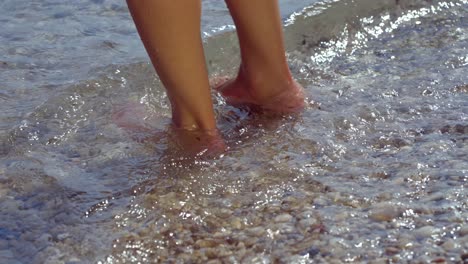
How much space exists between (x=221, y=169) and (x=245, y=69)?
0.57m

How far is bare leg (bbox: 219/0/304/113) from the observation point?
2705 mm

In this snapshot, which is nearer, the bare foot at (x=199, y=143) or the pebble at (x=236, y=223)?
the pebble at (x=236, y=223)

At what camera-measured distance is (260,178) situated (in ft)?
7.61

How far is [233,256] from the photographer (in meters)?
1.93

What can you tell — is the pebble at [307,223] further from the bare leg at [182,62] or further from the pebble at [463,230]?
the bare leg at [182,62]

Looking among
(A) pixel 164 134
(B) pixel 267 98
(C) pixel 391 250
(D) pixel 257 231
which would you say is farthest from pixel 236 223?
(B) pixel 267 98

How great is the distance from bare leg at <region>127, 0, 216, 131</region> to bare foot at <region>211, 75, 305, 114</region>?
1.12 ft

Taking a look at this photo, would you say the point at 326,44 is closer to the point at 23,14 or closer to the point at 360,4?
the point at 360,4

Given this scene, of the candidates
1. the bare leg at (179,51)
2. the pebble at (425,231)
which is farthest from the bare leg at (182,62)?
the pebble at (425,231)

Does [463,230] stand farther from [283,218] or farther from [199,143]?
[199,143]

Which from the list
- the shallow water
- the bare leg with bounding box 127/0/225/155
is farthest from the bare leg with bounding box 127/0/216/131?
the shallow water

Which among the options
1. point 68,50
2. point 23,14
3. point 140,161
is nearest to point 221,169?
point 140,161

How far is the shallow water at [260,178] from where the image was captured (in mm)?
1968

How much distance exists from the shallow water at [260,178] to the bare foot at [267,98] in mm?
48
